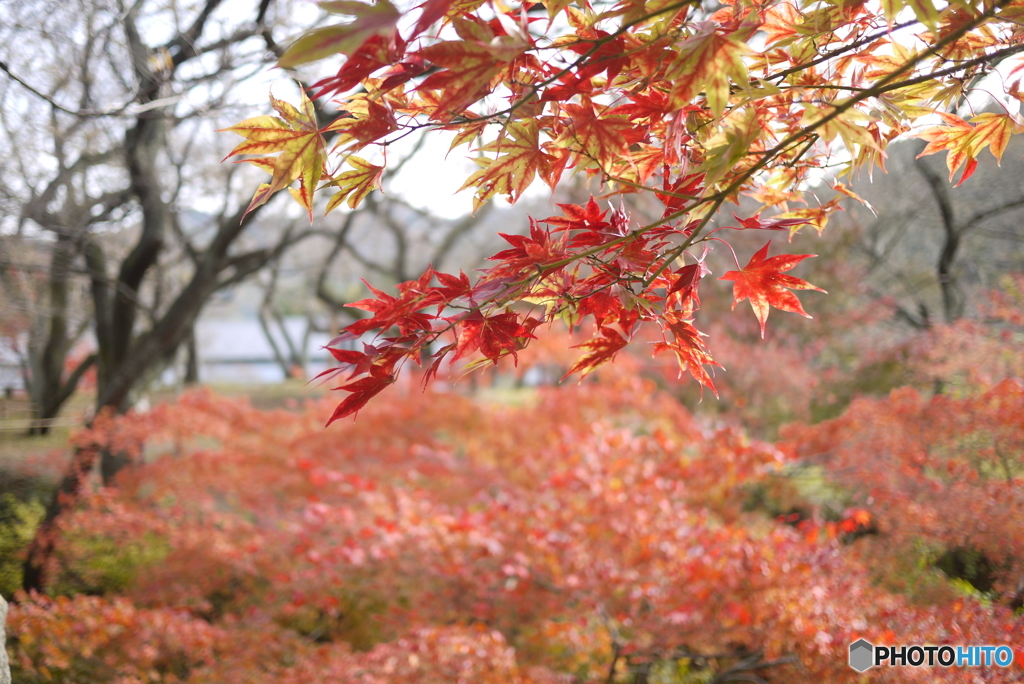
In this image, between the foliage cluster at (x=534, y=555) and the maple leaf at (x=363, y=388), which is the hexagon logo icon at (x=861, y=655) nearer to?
the foliage cluster at (x=534, y=555)

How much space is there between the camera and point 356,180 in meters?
0.70

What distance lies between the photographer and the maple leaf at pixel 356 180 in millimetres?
690

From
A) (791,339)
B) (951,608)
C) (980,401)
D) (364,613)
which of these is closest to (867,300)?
(791,339)

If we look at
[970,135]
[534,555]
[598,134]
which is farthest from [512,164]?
[534,555]

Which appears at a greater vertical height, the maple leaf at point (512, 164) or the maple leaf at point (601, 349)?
the maple leaf at point (512, 164)

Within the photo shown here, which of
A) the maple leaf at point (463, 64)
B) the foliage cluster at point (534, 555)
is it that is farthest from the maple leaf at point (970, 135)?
the foliage cluster at point (534, 555)

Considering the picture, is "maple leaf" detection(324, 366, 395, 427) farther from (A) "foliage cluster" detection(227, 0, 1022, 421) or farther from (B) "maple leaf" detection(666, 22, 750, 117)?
(B) "maple leaf" detection(666, 22, 750, 117)

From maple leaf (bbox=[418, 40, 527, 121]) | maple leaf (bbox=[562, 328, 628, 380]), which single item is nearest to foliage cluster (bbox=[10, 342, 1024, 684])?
maple leaf (bbox=[562, 328, 628, 380])

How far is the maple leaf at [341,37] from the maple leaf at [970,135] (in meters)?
0.81

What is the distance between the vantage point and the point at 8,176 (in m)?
2.87

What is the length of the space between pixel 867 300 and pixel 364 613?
4.43m

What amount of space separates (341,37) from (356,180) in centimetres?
31

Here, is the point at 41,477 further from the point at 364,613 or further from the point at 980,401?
the point at 980,401

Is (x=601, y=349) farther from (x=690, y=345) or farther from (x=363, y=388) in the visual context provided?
(x=363, y=388)
